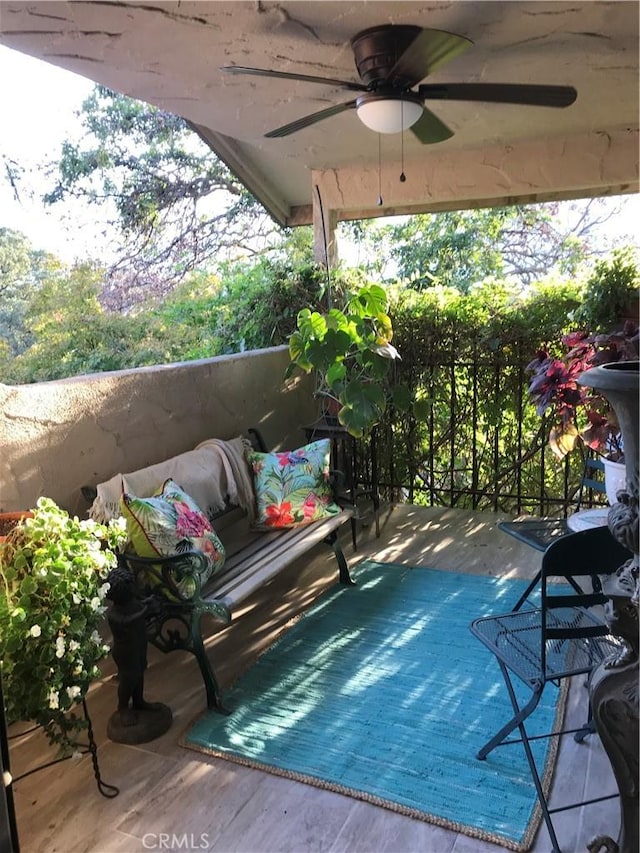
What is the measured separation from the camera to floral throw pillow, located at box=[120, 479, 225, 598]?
2268mm

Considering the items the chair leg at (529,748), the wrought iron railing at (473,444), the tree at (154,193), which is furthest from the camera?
the tree at (154,193)

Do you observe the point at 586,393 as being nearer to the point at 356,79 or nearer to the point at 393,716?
the point at 393,716

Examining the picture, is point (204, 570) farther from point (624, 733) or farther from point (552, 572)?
point (624, 733)

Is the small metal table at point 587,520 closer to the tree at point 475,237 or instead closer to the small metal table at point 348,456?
the small metal table at point 348,456

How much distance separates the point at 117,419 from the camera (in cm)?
273

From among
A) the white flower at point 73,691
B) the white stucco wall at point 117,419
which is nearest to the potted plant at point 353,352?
the white stucco wall at point 117,419

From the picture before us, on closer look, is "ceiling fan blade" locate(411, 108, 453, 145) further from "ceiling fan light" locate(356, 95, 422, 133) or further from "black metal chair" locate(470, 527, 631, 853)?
"black metal chair" locate(470, 527, 631, 853)

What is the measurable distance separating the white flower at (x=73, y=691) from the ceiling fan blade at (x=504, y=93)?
7.89 ft

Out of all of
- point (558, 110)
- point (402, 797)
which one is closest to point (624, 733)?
point (402, 797)

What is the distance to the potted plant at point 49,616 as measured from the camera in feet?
5.24

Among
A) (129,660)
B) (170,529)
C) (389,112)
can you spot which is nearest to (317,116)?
(389,112)

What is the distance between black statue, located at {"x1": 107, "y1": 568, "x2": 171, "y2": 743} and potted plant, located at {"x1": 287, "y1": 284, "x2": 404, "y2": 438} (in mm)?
1754

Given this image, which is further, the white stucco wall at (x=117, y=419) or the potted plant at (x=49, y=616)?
the white stucco wall at (x=117, y=419)

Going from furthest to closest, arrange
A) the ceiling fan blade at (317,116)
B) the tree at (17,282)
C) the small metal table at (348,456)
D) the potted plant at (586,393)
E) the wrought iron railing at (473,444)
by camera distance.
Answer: the tree at (17,282), the wrought iron railing at (473,444), the small metal table at (348,456), the ceiling fan blade at (317,116), the potted plant at (586,393)
